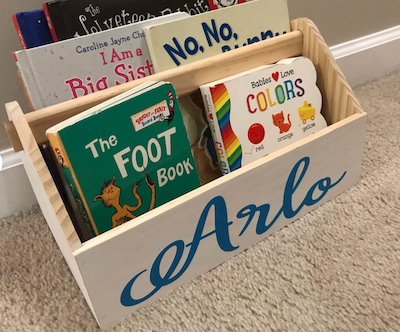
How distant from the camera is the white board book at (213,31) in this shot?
22.8 inches

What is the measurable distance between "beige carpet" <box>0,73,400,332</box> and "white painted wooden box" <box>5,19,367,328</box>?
0.03 metres

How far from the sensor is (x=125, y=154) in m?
0.53

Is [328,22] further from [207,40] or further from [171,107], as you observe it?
[171,107]

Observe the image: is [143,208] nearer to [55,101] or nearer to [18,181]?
[55,101]

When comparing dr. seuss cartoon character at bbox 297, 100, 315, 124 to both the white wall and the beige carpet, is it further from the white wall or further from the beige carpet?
the white wall

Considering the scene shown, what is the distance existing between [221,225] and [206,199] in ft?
0.22

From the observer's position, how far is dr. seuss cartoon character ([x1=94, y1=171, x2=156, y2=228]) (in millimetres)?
520

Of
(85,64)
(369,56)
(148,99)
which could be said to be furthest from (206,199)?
(369,56)

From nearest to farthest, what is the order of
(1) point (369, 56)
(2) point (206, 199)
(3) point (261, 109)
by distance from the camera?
1. (2) point (206, 199)
2. (3) point (261, 109)
3. (1) point (369, 56)

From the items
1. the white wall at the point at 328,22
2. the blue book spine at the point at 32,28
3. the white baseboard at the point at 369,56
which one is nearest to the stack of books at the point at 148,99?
the blue book spine at the point at 32,28

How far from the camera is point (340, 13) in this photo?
0.99 metres

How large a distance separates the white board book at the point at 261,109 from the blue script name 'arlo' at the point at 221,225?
8 centimetres

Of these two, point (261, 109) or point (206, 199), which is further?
point (261, 109)

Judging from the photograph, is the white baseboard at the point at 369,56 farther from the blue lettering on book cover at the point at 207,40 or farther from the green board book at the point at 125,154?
the green board book at the point at 125,154
